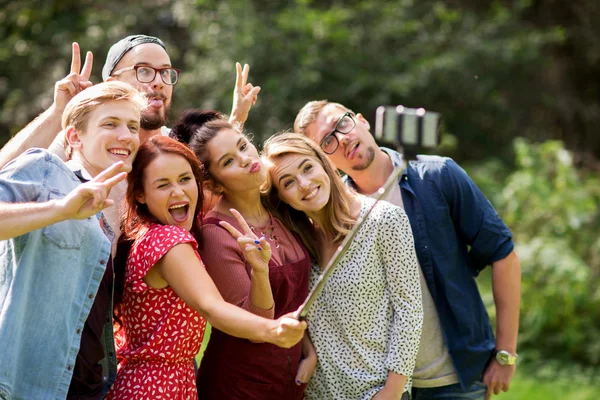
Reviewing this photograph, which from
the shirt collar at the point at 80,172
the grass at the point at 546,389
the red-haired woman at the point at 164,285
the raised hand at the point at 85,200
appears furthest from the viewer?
the grass at the point at 546,389

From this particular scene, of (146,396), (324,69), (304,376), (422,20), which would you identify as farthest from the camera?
(422,20)

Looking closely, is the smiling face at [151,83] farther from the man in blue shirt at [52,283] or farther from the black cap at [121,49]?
the man in blue shirt at [52,283]

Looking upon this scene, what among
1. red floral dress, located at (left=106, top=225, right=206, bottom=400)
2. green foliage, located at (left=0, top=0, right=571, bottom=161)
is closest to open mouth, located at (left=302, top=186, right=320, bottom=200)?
red floral dress, located at (left=106, top=225, right=206, bottom=400)

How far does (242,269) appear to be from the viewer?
3.24m

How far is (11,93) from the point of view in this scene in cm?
1091

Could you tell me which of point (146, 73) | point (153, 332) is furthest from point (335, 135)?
point (153, 332)

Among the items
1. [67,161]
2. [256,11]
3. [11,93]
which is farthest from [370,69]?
[67,161]

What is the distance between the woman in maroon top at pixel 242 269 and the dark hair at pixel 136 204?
20cm

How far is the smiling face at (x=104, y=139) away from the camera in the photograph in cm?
307

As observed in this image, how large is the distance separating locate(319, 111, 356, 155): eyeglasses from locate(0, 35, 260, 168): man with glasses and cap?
1.33ft

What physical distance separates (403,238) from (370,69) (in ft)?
22.5

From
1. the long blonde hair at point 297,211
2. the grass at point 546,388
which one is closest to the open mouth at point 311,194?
the long blonde hair at point 297,211

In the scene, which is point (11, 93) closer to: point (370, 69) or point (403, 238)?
point (370, 69)

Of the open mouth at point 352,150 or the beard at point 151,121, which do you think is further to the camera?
the open mouth at point 352,150
